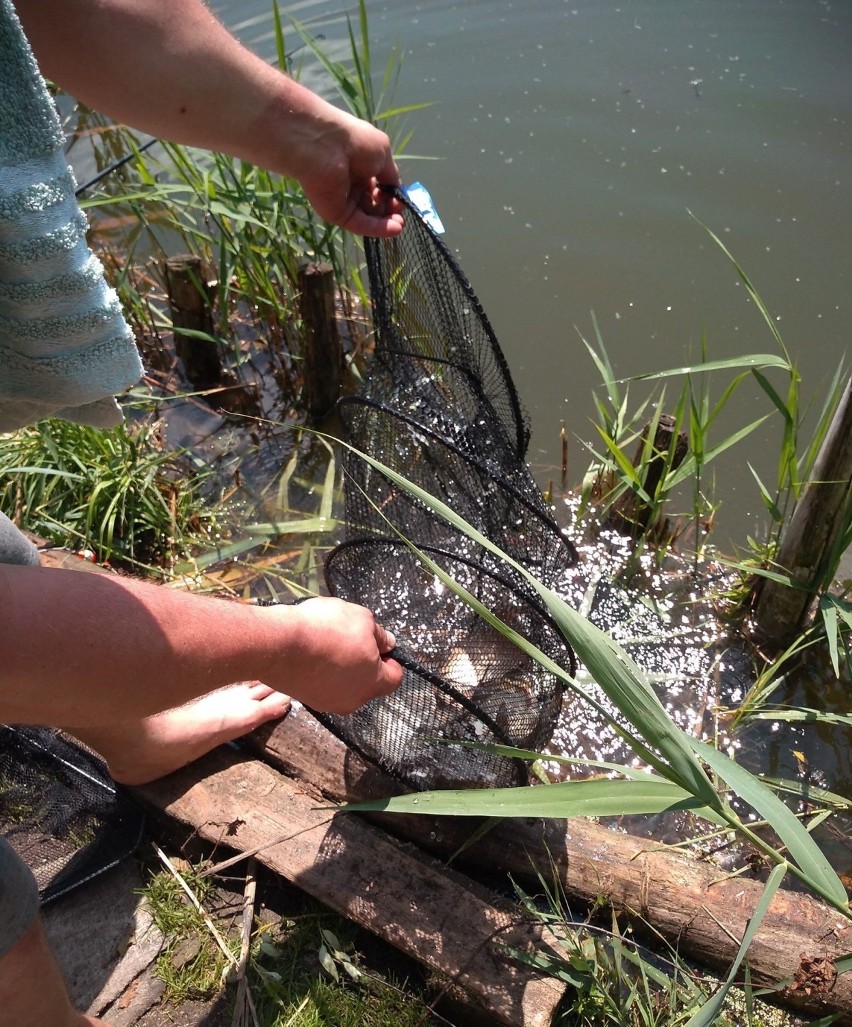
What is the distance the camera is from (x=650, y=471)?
2.64 m

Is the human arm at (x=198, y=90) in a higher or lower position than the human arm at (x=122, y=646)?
higher

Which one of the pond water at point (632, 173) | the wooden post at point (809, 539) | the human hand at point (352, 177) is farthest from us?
the pond water at point (632, 173)

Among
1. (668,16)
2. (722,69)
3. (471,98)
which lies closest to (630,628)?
(471,98)

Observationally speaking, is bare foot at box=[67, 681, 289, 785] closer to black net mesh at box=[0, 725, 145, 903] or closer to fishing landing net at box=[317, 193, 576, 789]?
black net mesh at box=[0, 725, 145, 903]

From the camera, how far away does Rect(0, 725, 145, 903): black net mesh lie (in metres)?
1.87

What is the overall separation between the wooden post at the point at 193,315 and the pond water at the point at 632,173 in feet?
4.27

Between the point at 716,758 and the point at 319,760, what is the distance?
3.63 ft

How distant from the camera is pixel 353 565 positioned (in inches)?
81.9

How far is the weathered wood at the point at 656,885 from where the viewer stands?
1631mm

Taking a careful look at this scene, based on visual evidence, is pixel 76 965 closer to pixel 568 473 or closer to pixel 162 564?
pixel 162 564

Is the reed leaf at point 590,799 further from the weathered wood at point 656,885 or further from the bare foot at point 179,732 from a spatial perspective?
the bare foot at point 179,732

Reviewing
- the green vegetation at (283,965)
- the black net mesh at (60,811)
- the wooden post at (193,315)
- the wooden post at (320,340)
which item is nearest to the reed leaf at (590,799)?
the green vegetation at (283,965)

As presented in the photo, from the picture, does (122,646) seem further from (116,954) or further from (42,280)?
(116,954)

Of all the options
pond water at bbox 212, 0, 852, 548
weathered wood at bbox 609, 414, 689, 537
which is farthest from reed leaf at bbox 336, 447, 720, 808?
pond water at bbox 212, 0, 852, 548
